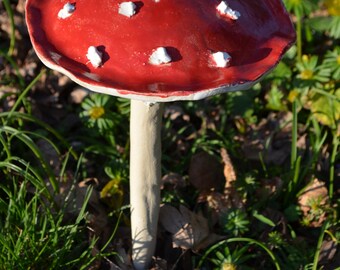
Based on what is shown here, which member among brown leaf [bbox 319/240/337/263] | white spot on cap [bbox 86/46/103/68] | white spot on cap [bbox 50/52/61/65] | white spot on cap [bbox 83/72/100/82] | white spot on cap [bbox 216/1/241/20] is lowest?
brown leaf [bbox 319/240/337/263]

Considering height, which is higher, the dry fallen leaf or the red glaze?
the red glaze

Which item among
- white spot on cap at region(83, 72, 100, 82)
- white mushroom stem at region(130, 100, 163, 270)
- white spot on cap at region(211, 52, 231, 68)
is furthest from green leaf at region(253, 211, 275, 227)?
white spot on cap at region(83, 72, 100, 82)

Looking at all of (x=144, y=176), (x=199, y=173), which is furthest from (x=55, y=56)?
(x=199, y=173)

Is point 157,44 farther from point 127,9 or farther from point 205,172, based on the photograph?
point 205,172

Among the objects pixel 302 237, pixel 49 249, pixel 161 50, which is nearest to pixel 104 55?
pixel 161 50

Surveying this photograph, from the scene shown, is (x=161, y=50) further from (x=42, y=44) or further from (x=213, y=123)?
(x=213, y=123)

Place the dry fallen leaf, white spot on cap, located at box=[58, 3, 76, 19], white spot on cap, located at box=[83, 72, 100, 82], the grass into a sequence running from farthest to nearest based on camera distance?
the dry fallen leaf
the grass
white spot on cap, located at box=[58, 3, 76, 19]
white spot on cap, located at box=[83, 72, 100, 82]

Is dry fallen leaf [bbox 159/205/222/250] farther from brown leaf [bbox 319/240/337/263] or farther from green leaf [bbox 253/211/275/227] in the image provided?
brown leaf [bbox 319/240/337/263]
